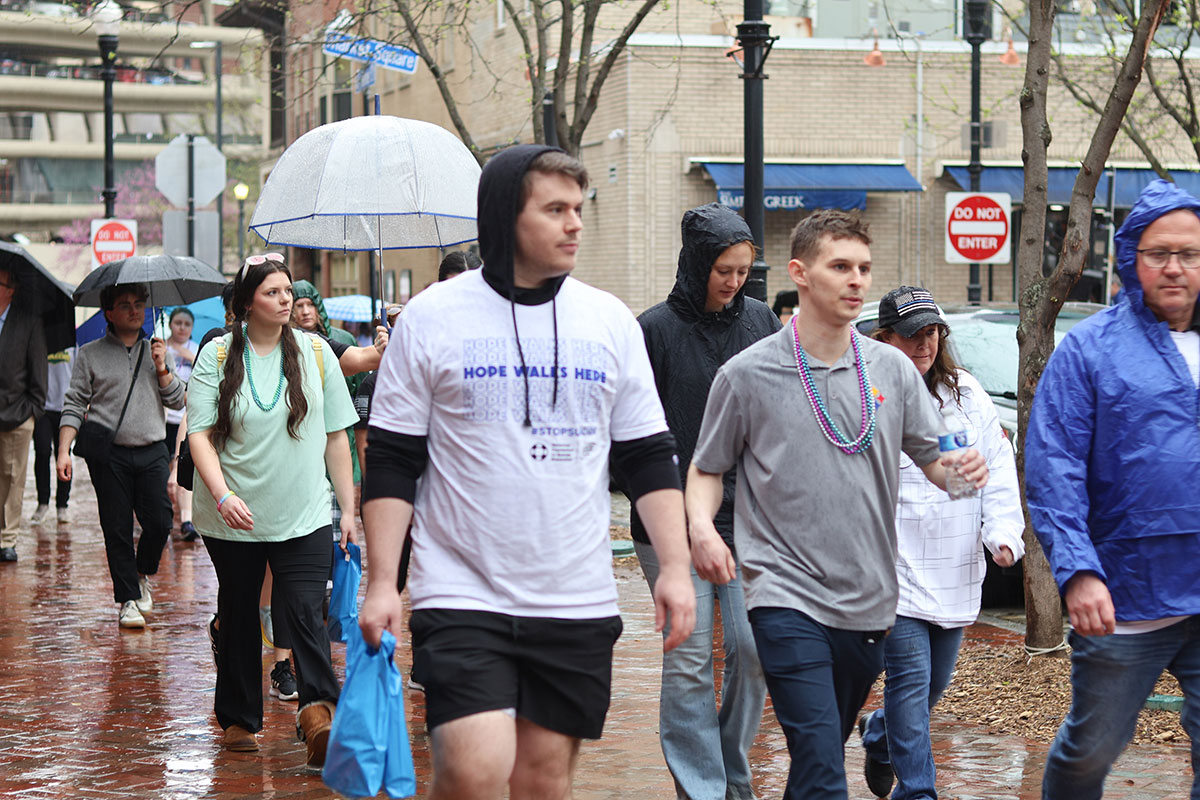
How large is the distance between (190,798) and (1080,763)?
3.34 metres

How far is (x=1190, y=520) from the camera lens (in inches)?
172

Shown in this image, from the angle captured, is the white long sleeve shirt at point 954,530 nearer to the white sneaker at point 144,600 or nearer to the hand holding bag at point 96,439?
the hand holding bag at point 96,439

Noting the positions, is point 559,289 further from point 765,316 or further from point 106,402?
point 106,402

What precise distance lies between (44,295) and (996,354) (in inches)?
261

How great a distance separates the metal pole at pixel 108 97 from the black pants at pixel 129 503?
1047 cm

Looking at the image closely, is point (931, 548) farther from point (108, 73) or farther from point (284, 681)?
point (108, 73)

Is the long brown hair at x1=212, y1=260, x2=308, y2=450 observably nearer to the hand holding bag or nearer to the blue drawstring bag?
the blue drawstring bag

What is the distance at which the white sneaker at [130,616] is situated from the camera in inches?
401

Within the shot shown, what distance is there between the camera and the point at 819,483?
15.5 ft

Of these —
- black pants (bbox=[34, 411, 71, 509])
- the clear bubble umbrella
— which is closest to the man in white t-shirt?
the clear bubble umbrella

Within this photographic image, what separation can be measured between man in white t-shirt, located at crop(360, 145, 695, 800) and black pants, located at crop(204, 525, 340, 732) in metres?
2.70

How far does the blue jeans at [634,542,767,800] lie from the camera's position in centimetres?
572

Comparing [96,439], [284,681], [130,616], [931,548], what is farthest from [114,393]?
→ [931,548]

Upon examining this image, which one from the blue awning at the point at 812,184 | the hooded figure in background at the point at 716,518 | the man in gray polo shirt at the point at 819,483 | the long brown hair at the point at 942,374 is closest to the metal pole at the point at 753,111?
the hooded figure in background at the point at 716,518
